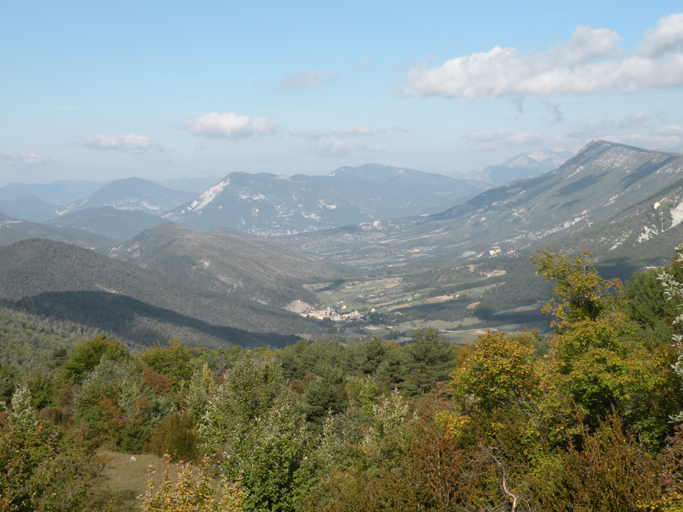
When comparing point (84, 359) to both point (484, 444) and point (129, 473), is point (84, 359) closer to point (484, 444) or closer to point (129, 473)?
point (129, 473)

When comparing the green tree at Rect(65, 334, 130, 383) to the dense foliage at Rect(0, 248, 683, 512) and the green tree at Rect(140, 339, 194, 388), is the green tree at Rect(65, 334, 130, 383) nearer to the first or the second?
the green tree at Rect(140, 339, 194, 388)

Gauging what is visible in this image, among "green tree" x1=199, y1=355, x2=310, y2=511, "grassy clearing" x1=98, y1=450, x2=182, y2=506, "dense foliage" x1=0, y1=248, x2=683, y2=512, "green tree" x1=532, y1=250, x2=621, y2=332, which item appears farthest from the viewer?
"grassy clearing" x1=98, y1=450, x2=182, y2=506

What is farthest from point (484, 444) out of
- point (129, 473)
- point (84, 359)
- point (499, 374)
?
point (84, 359)

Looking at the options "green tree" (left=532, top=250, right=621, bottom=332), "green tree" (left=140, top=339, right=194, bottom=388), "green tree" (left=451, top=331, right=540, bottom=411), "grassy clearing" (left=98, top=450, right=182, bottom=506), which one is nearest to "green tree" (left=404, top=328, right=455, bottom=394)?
"grassy clearing" (left=98, top=450, right=182, bottom=506)

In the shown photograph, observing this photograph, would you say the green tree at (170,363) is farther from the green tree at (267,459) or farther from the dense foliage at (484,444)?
the green tree at (267,459)

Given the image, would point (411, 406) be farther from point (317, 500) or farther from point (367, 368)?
point (367, 368)

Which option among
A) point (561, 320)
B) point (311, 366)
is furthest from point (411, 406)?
point (311, 366)

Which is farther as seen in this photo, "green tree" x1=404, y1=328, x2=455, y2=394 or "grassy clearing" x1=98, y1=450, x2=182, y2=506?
"green tree" x1=404, y1=328, x2=455, y2=394

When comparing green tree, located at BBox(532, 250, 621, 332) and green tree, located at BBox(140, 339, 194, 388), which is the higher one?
green tree, located at BBox(532, 250, 621, 332)

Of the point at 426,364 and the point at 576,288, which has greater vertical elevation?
the point at 576,288

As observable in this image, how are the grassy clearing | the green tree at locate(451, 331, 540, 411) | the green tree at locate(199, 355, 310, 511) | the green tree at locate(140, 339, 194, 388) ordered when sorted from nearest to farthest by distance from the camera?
the green tree at locate(451, 331, 540, 411)
the green tree at locate(199, 355, 310, 511)
the grassy clearing
the green tree at locate(140, 339, 194, 388)

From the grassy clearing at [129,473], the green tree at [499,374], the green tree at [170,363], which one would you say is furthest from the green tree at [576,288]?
the green tree at [170,363]

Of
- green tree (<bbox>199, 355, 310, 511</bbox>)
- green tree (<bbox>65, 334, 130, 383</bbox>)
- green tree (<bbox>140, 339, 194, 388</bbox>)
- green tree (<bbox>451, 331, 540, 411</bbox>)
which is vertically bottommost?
green tree (<bbox>140, 339, 194, 388</bbox>)

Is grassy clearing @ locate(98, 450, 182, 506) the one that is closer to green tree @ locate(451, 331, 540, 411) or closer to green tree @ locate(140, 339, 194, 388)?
green tree @ locate(451, 331, 540, 411)
